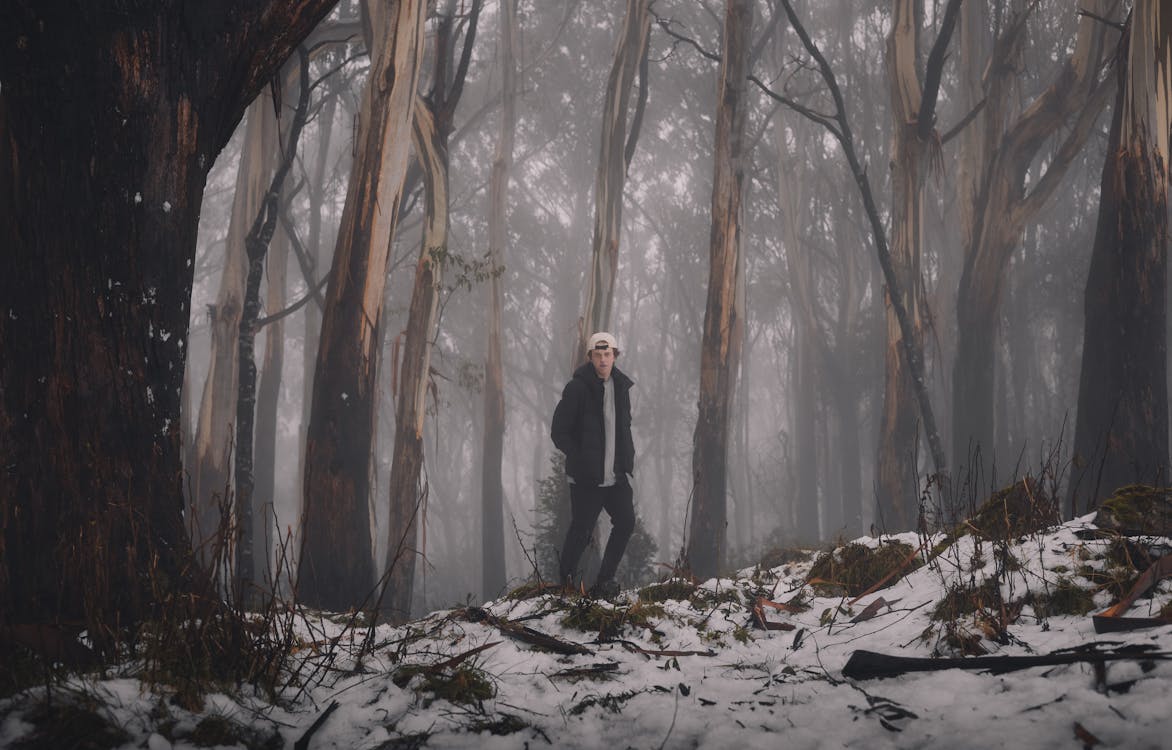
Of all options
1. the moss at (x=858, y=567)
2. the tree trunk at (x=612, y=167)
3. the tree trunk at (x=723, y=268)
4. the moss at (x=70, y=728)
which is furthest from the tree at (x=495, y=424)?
the moss at (x=70, y=728)

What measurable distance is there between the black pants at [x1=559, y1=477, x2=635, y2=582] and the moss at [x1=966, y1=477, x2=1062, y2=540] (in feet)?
6.07

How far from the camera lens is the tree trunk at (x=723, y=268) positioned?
8.84 meters

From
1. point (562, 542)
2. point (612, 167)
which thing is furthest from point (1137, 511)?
point (612, 167)

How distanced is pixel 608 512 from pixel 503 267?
736 cm

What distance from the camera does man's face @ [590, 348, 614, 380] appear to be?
4.50 m

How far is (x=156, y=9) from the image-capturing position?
8.05 ft

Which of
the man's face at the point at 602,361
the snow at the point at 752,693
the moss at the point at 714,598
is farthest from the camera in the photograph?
the man's face at the point at 602,361

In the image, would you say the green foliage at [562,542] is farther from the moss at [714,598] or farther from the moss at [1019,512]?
the moss at [1019,512]

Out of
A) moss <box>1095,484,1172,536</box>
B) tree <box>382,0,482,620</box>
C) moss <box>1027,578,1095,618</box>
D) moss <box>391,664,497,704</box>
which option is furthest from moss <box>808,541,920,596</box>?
tree <box>382,0,482,620</box>

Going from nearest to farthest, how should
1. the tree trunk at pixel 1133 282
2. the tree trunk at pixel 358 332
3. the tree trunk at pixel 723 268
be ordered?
the tree trunk at pixel 1133 282
the tree trunk at pixel 358 332
the tree trunk at pixel 723 268

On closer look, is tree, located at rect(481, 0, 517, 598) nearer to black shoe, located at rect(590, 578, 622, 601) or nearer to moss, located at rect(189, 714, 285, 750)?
black shoe, located at rect(590, 578, 622, 601)

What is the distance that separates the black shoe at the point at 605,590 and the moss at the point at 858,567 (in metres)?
1.04

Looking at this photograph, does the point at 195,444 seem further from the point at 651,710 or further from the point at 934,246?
the point at 934,246

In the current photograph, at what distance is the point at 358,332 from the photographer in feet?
20.5
